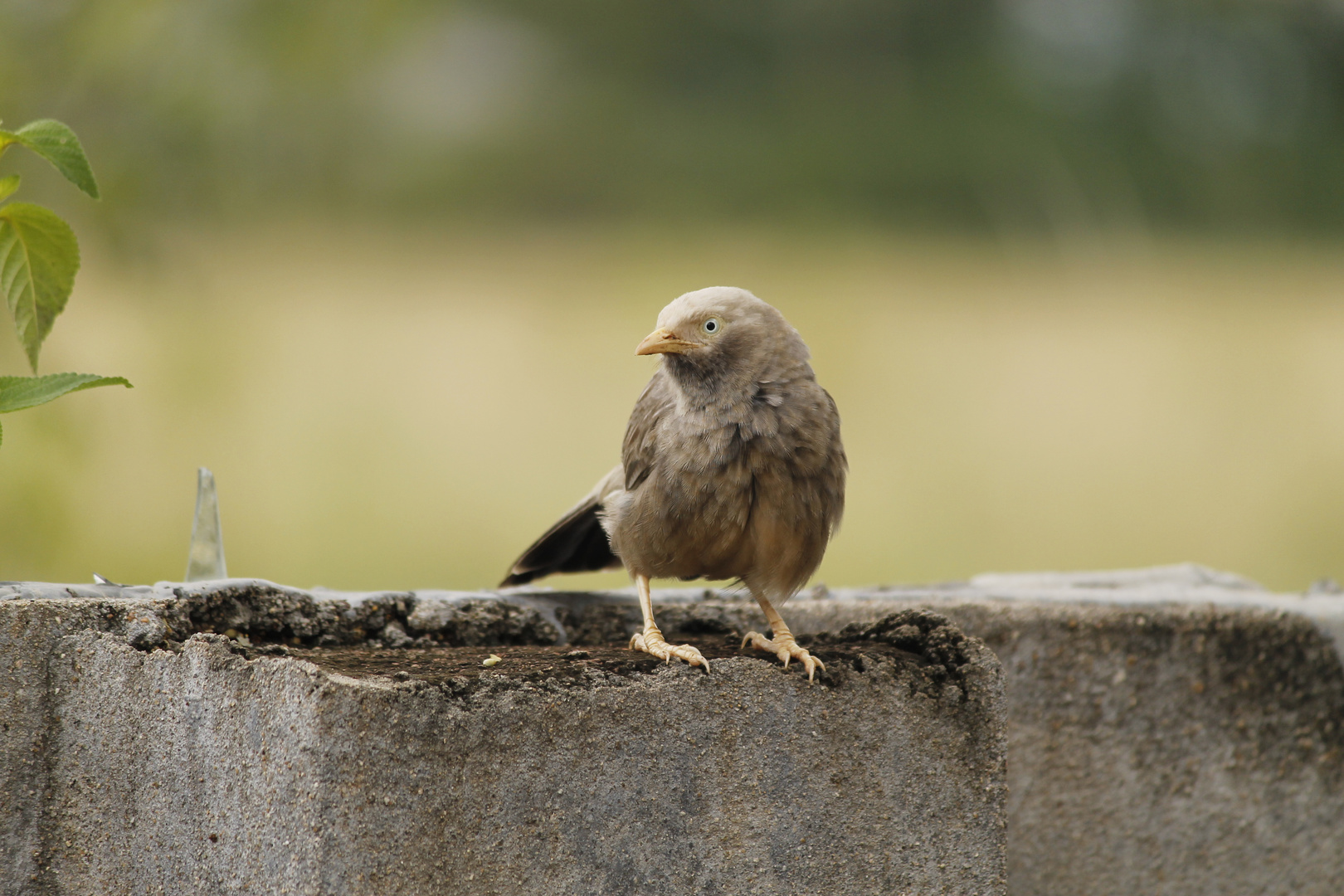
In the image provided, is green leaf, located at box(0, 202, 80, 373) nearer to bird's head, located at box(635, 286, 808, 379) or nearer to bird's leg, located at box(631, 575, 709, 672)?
bird's head, located at box(635, 286, 808, 379)

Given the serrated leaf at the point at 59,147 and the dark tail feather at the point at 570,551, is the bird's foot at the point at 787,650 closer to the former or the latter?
the dark tail feather at the point at 570,551

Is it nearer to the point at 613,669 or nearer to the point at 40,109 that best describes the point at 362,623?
the point at 613,669

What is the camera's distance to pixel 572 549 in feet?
9.10

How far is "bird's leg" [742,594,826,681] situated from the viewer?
77.5 inches

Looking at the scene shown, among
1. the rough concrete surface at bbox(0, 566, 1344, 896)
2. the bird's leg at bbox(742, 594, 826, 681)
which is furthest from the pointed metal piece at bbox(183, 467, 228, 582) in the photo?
the bird's leg at bbox(742, 594, 826, 681)

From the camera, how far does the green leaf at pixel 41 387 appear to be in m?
1.87

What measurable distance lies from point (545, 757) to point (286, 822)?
0.37m

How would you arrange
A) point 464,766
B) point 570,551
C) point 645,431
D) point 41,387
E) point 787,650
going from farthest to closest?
point 570,551, point 645,431, point 787,650, point 41,387, point 464,766

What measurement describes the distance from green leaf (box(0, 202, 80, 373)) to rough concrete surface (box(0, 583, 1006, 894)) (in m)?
0.48

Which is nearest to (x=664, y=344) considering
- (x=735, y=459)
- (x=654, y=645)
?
(x=735, y=459)

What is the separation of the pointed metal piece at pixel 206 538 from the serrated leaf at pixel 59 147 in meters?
0.67

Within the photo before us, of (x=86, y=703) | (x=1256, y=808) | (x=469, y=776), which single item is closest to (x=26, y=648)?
(x=86, y=703)

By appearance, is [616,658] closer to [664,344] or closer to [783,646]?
[783,646]

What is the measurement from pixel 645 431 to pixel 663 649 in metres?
0.53
